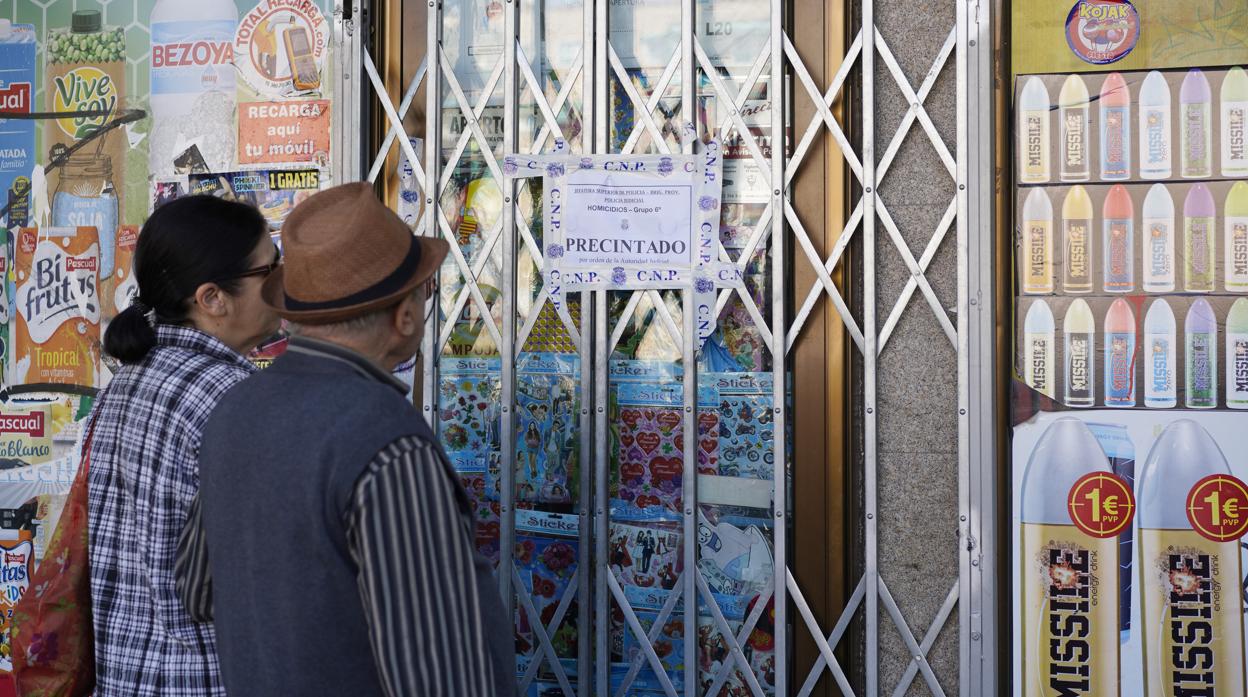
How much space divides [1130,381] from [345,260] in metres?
2.69

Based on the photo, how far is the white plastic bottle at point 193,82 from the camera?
4.36 metres

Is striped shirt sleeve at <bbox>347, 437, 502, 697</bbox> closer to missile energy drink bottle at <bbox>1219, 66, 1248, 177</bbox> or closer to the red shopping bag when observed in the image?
the red shopping bag

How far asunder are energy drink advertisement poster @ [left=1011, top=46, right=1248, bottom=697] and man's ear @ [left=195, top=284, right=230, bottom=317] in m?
2.52

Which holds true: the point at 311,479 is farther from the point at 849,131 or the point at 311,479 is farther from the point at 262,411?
the point at 849,131

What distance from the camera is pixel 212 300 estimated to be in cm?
251

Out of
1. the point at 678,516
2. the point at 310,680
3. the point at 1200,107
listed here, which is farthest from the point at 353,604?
the point at 1200,107

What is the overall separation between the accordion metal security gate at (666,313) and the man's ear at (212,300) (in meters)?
1.62

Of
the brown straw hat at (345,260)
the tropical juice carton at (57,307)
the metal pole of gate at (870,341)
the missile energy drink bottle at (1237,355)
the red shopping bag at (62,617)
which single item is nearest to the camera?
the brown straw hat at (345,260)

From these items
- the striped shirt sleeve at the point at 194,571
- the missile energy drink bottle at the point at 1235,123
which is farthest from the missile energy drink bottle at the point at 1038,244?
the striped shirt sleeve at the point at 194,571

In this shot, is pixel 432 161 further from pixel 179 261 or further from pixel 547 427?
pixel 179 261

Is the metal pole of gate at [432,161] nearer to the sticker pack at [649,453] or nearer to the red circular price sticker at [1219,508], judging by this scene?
the sticker pack at [649,453]

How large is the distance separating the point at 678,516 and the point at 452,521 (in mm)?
2252

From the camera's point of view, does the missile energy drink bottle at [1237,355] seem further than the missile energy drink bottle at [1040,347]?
No

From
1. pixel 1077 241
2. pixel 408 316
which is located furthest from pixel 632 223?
pixel 408 316
